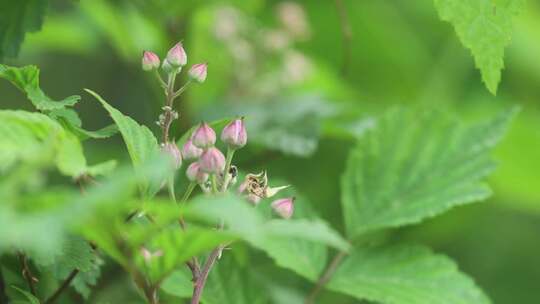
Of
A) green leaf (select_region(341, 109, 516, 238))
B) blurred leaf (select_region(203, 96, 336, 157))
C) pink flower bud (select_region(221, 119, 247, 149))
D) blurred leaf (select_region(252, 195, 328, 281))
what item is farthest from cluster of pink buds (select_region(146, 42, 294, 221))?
blurred leaf (select_region(203, 96, 336, 157))

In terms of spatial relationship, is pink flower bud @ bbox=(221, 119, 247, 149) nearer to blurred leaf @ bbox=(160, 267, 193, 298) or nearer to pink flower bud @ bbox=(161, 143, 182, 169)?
pink flower bud @ bbox=(161, 143, 182, 169)

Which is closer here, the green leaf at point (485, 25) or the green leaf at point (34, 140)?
the green leaf at point (34, 140)

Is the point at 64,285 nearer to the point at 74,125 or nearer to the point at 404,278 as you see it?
the point at 74,125

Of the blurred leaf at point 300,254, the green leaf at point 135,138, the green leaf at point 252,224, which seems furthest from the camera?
the blurred leaf at point 300,254

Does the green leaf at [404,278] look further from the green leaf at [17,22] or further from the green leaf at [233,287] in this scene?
the green leaf at [17,22]

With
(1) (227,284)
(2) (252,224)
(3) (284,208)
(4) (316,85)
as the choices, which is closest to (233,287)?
(1) (227,284)

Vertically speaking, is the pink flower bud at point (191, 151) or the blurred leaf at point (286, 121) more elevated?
the blurred leaf at point (286, 121)

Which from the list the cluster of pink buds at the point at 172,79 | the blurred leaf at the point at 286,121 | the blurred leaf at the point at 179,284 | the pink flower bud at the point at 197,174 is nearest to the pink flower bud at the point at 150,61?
the cluster of pink buds at the point at 172,79

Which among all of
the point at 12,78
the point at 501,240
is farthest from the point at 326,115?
the point at 501,240
